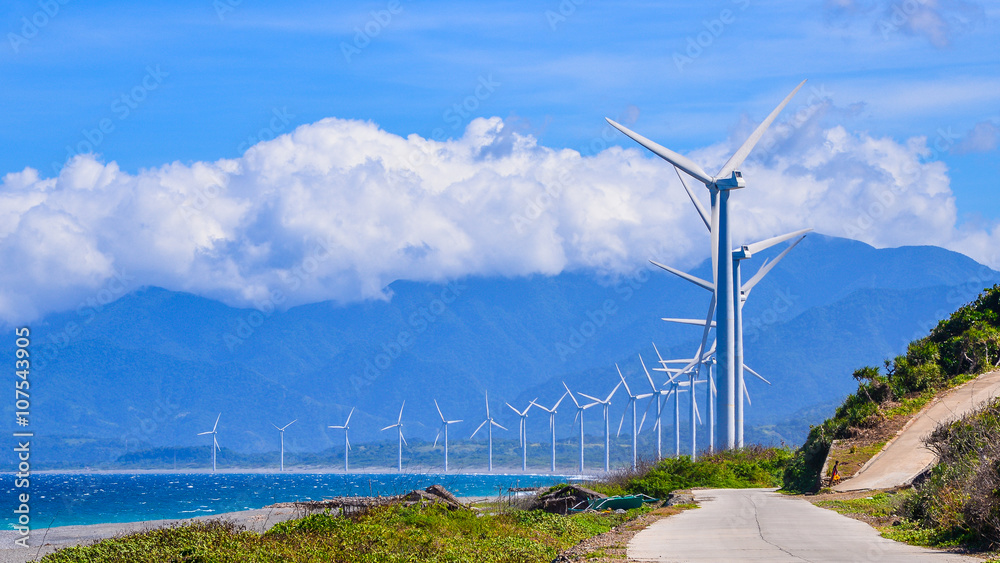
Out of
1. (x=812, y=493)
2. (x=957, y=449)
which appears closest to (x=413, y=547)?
(x=957, y=449)

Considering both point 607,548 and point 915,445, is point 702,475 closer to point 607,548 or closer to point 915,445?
point 915,445

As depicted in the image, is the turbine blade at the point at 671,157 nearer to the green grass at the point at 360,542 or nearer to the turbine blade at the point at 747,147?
the turbine blade at the point at 747,147

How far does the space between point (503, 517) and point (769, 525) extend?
8.81 meters

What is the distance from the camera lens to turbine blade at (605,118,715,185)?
61794mm

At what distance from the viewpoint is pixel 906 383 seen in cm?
4888

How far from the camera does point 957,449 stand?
2488 cm

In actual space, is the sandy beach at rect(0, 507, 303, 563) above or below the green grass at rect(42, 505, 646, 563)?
below

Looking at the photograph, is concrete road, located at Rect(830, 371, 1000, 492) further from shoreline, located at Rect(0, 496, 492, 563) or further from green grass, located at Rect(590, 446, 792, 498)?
shoreline, located at Rect(0, 496, 492, 563)

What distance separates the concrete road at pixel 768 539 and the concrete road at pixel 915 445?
19.8 feet

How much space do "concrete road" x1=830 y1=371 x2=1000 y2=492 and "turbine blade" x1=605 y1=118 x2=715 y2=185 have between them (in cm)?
2439

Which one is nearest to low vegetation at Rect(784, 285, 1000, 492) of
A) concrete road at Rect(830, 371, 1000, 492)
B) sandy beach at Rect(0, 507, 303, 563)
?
concrete road at Rect(830, 371, 1000, 492)

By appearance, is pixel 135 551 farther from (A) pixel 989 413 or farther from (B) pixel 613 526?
(A) pixel 989 413

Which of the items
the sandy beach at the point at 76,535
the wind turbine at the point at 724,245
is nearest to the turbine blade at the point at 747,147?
the wind turbine at the point at 724,245

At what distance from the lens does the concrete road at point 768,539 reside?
60.8 feet
